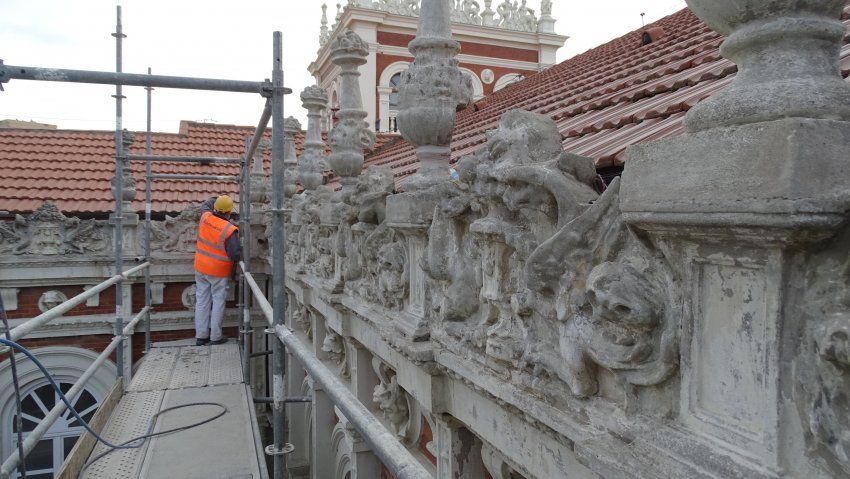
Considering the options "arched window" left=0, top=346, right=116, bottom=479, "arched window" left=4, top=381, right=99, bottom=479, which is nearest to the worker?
"arched window" left=0, top=346, right=116, bottom=479

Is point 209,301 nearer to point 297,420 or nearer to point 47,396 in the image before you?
point 297,420

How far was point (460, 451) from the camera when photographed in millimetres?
3027

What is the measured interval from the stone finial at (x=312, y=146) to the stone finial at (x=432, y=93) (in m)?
3.58

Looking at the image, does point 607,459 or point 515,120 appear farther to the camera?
point 515,120

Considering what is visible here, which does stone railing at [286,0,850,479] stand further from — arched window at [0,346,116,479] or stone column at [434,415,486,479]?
arched window at [0,346,116,479]

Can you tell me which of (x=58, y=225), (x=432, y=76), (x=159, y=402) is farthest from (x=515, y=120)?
(x=58, y=225)

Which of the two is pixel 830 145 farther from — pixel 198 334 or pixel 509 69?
pixel 509 69

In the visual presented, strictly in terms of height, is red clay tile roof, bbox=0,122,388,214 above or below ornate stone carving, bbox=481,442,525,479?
above

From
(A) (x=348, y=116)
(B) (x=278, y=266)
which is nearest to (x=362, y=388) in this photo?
(B) (x=278, y=266)

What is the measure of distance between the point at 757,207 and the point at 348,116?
3800 mm

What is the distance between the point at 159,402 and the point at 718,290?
685 centimetres

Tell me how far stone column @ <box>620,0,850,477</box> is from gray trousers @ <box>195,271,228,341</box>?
337 inches

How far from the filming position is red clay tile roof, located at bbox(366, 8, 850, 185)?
116 inches

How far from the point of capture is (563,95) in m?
6.37
